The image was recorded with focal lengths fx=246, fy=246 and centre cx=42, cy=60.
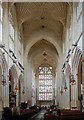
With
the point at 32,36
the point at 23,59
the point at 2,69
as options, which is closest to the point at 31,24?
the point at 32,36

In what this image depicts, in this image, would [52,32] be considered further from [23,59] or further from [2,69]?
[2,69]

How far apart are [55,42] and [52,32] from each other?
4.98 ft

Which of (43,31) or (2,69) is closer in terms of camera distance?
(2,69)

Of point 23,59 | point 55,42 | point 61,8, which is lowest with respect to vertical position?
point 23,59

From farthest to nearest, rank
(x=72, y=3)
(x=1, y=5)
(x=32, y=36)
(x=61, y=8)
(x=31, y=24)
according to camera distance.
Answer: (x=32, y=36) < (x=31, y=24) < (x=61, y=8) < (x=72, y=3) < (x=1, y=5)

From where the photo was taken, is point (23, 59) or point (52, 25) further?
point (23, 59)

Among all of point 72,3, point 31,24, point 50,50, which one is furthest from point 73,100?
point 50,50

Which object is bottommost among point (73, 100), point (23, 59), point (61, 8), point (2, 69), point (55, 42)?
point (73, 100)

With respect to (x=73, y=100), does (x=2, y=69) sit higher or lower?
higher

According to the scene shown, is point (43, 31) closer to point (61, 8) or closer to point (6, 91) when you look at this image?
point (61, 8)

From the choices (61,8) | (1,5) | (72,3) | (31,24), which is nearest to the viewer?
(1,5)

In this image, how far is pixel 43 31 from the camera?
35.7m

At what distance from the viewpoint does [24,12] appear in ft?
93.5

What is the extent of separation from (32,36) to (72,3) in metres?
12.9
